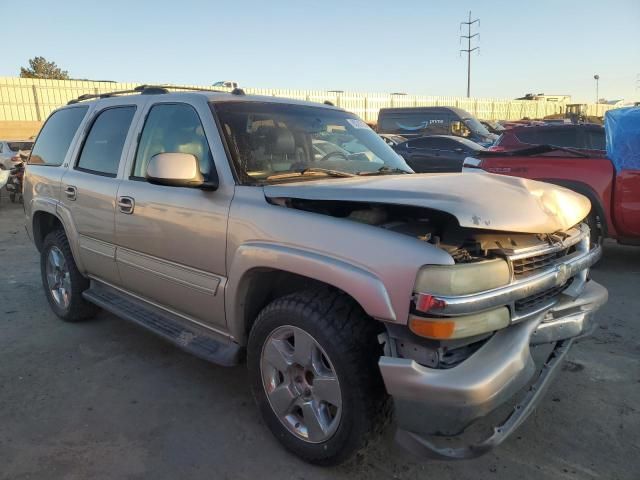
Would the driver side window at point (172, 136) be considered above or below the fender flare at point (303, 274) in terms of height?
above

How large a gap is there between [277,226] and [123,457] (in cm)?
148

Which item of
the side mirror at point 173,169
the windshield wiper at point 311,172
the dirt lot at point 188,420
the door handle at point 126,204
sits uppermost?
the side mirror at point 173,169

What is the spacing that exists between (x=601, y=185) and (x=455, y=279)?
4.87 meters

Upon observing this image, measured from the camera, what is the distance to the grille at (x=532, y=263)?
2383 millimetres

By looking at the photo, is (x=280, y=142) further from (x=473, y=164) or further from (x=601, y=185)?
(x=601, y=185)

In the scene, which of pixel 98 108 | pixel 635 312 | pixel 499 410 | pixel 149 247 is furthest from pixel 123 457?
pixel 635 312

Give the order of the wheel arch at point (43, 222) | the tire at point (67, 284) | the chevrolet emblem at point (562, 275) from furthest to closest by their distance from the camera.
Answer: the wheel arch at point (43, 222) → the tire at point (67, 284) → the chevrolet emblem at point (562, 275)

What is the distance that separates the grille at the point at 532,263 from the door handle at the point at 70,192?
3.44m

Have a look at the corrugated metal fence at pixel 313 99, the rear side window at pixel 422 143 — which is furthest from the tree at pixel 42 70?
the rear side window at pixel 422 143

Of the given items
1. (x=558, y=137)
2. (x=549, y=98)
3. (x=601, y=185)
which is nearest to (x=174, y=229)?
(x=601, y=185)

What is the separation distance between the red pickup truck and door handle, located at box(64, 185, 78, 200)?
457 centimetres

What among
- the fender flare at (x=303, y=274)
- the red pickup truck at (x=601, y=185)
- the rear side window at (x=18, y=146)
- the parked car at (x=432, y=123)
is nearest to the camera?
the fender flare at (x=303, y=274)

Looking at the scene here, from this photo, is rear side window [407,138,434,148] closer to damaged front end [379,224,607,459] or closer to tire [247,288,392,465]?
damaged front end [379,224,607,459]

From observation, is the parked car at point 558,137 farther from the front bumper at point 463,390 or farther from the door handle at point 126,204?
the door handle at point 126,204
